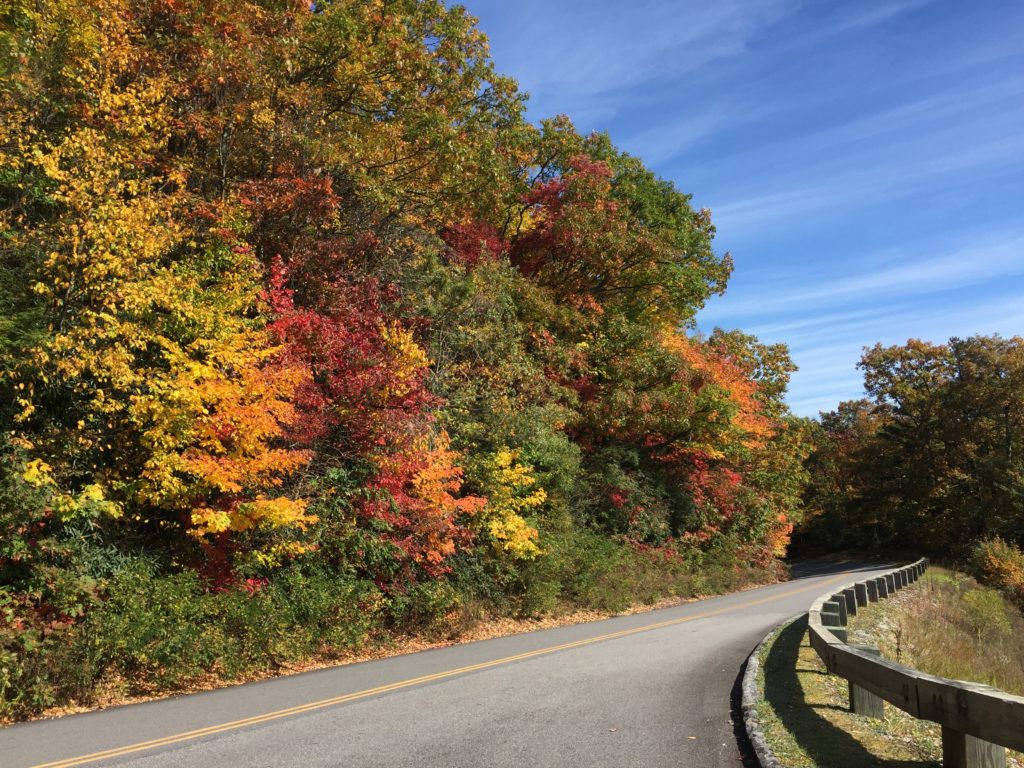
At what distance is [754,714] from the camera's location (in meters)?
6.74

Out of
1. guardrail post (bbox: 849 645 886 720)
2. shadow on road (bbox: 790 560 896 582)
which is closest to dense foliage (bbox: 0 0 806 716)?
guardrail post (bbox: 849 645 886 720)

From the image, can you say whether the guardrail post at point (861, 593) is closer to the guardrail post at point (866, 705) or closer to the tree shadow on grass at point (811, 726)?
the tree shadow on grass at point (811, 726)

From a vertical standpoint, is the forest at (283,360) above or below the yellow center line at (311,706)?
above

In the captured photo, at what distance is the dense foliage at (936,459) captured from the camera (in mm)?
46219

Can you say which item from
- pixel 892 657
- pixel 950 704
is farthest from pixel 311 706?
pixel 892 657

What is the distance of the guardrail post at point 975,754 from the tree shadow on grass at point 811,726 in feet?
2.44

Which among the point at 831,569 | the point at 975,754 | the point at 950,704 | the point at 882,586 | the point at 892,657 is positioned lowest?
the point at 831,569

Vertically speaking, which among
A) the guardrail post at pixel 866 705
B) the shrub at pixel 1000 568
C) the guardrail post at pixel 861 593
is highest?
the guardrail post at pixel 866 705

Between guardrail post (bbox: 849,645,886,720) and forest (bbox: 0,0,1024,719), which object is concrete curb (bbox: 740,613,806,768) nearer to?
guardrail post (bbox: 849,645,886,720)

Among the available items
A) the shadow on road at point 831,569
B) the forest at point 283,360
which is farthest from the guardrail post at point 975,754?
the shadow on road at point 831,569

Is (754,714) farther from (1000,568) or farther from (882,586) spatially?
(1000,568)

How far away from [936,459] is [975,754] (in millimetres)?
55658

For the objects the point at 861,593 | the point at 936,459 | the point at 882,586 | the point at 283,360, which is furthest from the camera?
the point at 936,459

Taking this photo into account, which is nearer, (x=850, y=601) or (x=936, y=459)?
(x=850, y=601)
